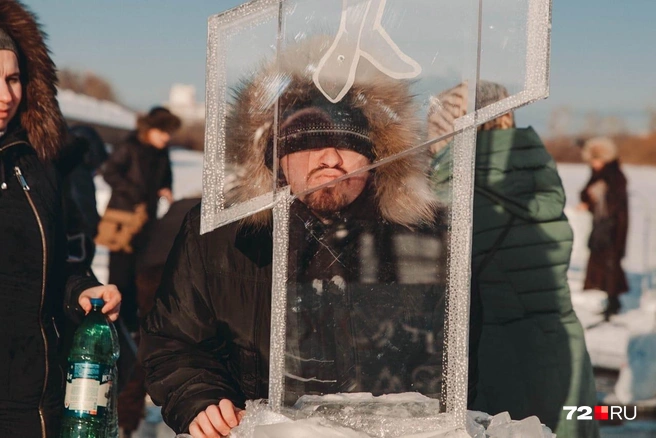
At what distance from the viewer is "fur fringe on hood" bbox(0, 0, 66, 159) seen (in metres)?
2.41

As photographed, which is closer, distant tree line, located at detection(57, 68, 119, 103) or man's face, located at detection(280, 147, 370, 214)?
man's face, located at detection(280, 147, 370, 214)

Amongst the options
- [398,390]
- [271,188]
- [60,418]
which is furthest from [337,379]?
[60,418]

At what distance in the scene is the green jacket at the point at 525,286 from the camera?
312 centimetres

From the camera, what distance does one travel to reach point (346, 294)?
1.76 metres

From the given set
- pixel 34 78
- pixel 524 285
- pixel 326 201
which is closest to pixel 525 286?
pixel 524 285

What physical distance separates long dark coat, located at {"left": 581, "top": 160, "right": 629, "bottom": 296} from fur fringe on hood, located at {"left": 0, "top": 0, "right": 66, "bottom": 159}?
17.7 ft

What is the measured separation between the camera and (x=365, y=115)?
171 cm

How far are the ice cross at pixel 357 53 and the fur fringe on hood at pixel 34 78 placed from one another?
1010 millimetres

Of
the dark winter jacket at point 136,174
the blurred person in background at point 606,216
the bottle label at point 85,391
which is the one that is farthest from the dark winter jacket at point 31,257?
the blurred person in background at point 606,216

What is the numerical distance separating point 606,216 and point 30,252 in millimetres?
5718

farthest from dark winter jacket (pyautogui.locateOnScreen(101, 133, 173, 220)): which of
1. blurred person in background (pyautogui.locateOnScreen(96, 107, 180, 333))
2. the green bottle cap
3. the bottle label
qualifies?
the bottle label

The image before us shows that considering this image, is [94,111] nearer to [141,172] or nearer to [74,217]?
[141,172]

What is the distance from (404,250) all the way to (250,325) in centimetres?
44

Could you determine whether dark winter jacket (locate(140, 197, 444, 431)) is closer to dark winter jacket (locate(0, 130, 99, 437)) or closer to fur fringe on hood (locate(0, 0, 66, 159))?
dark winter jacket (locate(0, 130, 99, 437))
